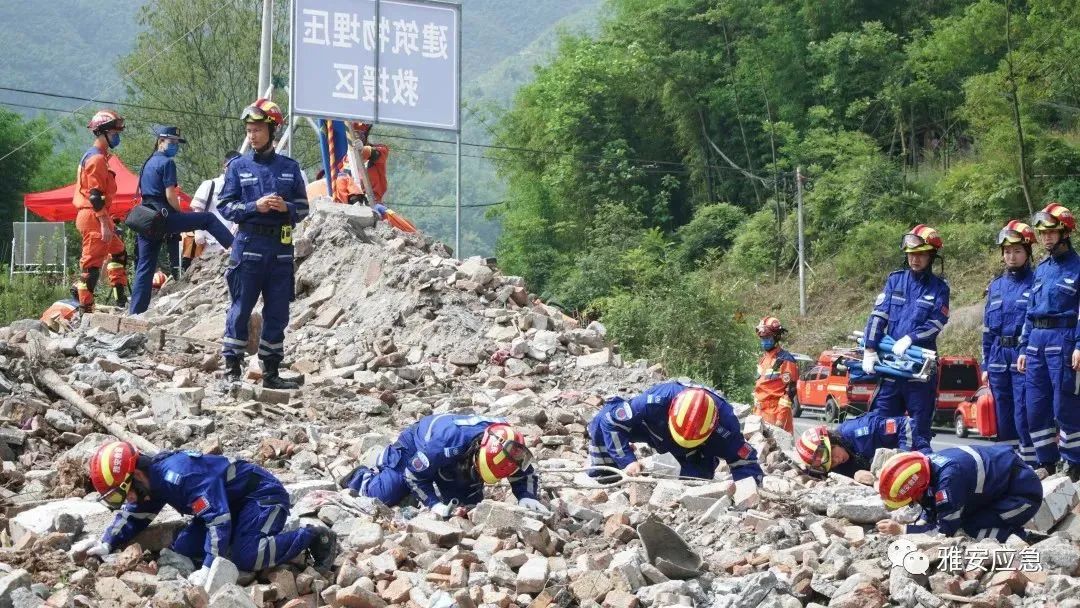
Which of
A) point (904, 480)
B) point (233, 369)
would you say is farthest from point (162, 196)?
point (904, 480)

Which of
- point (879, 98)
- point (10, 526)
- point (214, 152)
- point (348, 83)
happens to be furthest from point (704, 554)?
point (214, 152)

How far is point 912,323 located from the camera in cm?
899

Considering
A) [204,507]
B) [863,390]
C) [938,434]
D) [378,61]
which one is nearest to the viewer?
[204,507]

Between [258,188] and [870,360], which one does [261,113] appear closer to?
[258,188]

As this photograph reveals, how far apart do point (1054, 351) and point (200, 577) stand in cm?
568

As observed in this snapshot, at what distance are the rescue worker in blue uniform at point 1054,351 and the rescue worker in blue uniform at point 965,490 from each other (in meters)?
1.96

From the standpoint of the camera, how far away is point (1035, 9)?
98.5ft

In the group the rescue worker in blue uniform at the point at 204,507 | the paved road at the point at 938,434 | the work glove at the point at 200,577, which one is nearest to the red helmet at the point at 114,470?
the rescue worker in blue uniform at the point at 204,507

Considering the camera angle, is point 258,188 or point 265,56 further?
point 265,56

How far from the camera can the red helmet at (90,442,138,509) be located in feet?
19.4

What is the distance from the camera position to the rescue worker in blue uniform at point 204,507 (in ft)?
19.6

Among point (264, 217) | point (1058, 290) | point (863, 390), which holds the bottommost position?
point (863, 390)

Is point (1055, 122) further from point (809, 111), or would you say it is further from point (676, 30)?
point (676, 30)

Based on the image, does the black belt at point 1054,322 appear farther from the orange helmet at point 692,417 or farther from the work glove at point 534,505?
the work glove at point 534,505
